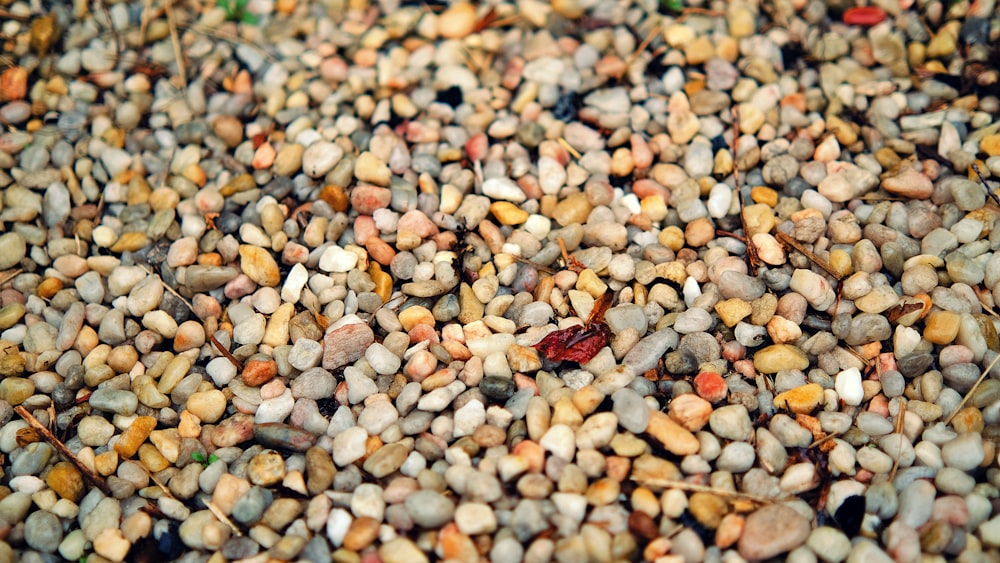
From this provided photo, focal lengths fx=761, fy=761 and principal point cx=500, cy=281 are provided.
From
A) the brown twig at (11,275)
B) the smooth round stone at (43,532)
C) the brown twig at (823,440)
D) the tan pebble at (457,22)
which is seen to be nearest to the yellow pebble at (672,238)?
the brown twig at (823,440)

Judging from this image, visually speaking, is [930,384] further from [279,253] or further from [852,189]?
[279,253]

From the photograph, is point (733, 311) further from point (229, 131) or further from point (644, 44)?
point (229, 131)

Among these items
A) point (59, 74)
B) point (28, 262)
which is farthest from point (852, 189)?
point (59, 74)

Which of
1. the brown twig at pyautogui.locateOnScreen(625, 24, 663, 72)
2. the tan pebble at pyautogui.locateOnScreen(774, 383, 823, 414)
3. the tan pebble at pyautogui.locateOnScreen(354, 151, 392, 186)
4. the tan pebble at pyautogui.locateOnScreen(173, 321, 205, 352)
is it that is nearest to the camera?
the tan pebble at pyautogui.locateOnScreen(774, 383, 823, 414)

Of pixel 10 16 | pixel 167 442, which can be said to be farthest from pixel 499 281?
pixel 10 16

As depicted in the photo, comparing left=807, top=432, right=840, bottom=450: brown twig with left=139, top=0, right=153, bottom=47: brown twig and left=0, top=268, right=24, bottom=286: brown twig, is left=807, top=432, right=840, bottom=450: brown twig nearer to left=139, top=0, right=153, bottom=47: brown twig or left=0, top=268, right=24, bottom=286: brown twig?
left=0, top=268, right=24, bottom=286: brown twig

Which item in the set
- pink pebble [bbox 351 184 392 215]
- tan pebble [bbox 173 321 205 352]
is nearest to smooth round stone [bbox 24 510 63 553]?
tan pebble [bbox 173 321 205 352]

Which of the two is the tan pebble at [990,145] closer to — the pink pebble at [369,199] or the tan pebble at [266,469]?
the pink pebble at [369,199]
